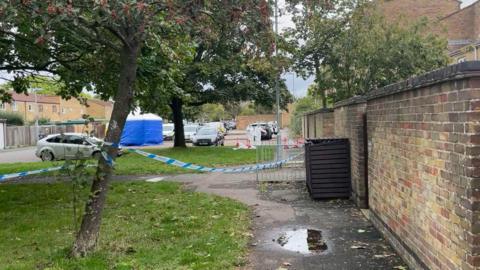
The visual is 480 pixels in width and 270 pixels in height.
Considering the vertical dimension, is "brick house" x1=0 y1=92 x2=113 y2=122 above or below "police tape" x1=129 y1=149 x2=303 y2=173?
above

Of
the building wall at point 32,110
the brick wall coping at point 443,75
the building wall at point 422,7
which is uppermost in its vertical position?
the building wall at point 422,7

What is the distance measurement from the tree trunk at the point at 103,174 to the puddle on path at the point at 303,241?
8.00 ft

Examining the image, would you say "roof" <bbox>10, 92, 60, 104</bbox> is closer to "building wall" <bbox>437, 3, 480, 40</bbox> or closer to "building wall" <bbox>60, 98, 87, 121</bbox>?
"building wall" <bbox>60, 98, 87, 121</bbox>

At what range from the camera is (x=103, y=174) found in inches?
249

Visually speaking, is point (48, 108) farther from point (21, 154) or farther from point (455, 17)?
point (455, 17)

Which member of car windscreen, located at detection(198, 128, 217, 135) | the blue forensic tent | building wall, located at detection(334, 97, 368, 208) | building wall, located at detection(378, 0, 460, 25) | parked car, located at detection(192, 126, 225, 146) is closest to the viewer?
building wall, located at detection(334, 97, 368, 208)

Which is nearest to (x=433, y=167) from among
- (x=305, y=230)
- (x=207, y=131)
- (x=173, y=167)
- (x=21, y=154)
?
(x=305, y=230)

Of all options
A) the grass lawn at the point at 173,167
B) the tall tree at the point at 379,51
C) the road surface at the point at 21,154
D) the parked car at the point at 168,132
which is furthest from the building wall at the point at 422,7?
the grass lawn at the point at 173,167

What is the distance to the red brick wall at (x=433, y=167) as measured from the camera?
358 centimetres

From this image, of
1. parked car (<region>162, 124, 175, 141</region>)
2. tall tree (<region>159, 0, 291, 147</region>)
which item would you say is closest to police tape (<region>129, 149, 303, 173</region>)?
tall tree (<region>159, 0, 291, 147</region>)

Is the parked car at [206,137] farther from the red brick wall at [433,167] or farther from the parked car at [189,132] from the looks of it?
the red brick wall at [433,167]

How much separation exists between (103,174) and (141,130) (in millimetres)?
31230

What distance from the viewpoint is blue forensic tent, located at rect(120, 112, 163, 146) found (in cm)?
3666

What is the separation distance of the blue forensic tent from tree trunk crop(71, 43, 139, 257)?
29914 millimetres
